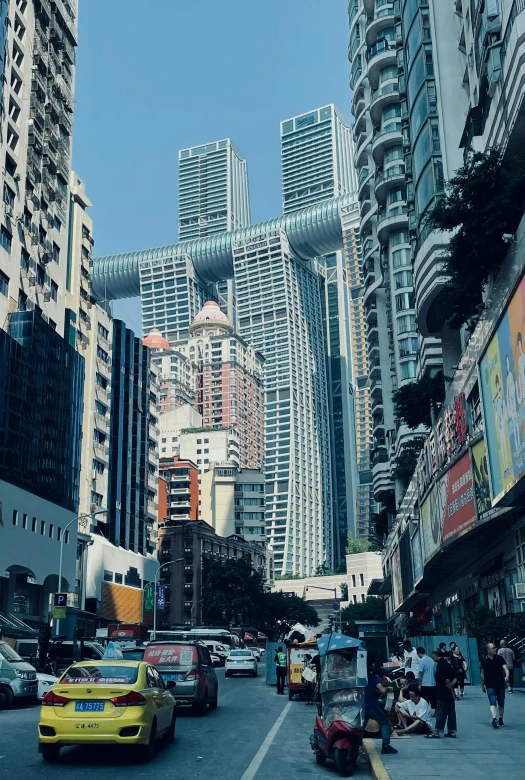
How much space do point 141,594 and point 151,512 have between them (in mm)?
15028

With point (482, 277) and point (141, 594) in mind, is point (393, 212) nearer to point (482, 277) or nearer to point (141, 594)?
point (482, 277)

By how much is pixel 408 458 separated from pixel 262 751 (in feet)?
155

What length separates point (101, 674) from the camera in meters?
13.3

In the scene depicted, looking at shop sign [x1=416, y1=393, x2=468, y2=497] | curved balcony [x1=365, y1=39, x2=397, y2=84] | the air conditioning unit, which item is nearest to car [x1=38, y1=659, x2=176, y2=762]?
the air conditioning unit

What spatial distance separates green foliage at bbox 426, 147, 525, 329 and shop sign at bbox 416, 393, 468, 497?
562 cm

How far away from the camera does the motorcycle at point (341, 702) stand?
12.3 metres

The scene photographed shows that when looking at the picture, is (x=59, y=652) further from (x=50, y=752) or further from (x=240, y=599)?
(x=240, y=599)

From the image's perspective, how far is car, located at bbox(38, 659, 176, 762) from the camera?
481 inches

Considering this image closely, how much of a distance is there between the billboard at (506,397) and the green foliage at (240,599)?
8302 centimetres

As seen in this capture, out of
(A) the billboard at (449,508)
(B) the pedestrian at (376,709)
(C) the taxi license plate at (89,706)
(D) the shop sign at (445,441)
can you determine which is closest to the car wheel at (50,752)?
(C) the taxi license plate at (89,706)

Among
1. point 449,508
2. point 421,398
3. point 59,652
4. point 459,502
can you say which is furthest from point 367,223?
point 59,652

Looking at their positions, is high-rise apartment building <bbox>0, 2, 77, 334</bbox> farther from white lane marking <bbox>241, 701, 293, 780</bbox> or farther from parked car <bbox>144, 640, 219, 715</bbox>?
white lane marking <bbox>241, 701, 293, 780</bbox>

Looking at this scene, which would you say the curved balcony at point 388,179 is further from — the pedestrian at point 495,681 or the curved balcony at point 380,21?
the pedestrian at point 495,681

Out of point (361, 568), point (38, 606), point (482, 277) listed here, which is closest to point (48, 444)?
point (38, 606)
